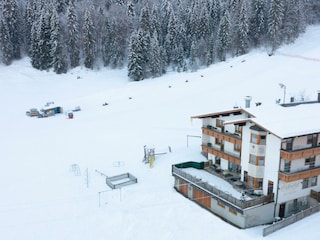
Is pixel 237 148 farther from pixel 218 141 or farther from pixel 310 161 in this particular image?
pixel 310 161

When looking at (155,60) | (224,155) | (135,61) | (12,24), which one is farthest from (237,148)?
(12,24)

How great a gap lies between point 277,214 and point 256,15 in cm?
6411

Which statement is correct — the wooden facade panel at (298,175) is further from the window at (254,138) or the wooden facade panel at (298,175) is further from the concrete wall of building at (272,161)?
the window at (254,138)

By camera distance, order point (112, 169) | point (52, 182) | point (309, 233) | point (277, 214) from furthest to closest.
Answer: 1. point (112, 169)
2. point (52, 182)
3. point (277, 214)
4. point (309, 233)

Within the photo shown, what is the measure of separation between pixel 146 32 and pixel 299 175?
61401mm

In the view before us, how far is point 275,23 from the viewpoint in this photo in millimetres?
72562

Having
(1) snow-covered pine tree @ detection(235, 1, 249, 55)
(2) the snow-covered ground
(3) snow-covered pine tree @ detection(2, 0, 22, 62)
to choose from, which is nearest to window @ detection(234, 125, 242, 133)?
(2) the snow-covered ground

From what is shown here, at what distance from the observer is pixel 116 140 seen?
138ft

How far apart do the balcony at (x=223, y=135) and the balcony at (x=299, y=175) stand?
15.7 feet

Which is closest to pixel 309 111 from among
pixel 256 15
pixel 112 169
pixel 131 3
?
pixel 112 169

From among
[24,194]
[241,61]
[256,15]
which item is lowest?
[24,194]

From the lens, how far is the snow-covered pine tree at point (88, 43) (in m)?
80.1

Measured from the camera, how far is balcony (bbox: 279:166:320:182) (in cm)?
2398

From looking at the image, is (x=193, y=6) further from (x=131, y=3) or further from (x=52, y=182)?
(x=52, y=182)
